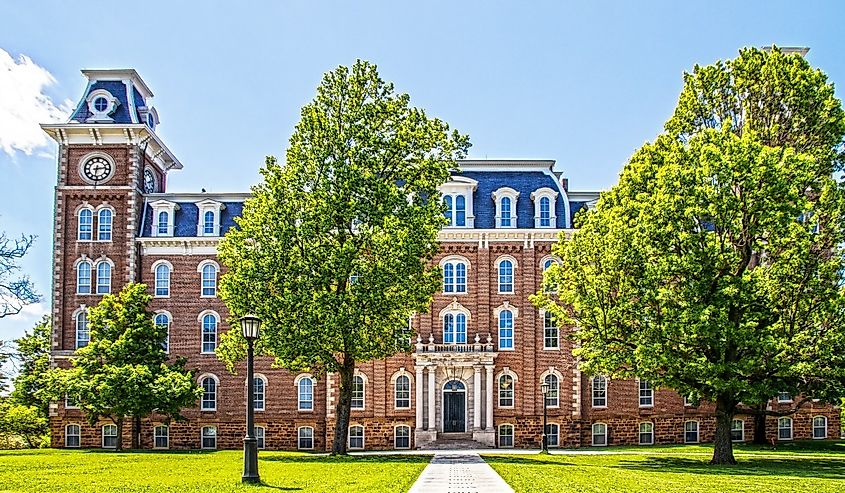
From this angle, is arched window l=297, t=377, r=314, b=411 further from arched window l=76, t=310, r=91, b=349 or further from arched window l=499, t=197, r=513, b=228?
arched window l=499, t=197, r=513, b=228

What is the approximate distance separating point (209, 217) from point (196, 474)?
24195 mm

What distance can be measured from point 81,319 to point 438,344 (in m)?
17.6

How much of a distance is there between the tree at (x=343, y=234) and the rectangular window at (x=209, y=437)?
41.3ft

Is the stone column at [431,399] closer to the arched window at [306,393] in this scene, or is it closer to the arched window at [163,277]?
the arched window at [306,393]

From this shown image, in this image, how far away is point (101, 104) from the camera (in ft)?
154

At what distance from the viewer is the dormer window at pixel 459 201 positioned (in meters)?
46.2

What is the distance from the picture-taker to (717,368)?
1100 inches

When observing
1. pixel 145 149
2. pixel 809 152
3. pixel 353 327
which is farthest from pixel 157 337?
pixel 809 152

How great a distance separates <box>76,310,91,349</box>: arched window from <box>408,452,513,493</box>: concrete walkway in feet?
68.9

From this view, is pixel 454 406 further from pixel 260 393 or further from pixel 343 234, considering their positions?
pixel 343 234

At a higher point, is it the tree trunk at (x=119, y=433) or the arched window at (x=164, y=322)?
the arched window at (x=164, y=322)

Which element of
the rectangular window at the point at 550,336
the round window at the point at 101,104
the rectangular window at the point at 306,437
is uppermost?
the round window at the point at 101,104

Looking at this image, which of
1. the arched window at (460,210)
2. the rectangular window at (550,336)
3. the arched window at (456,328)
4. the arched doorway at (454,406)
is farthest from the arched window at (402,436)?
the arched window at (460,210)

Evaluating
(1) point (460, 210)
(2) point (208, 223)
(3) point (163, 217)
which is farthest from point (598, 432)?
(3) point (163, 217)
